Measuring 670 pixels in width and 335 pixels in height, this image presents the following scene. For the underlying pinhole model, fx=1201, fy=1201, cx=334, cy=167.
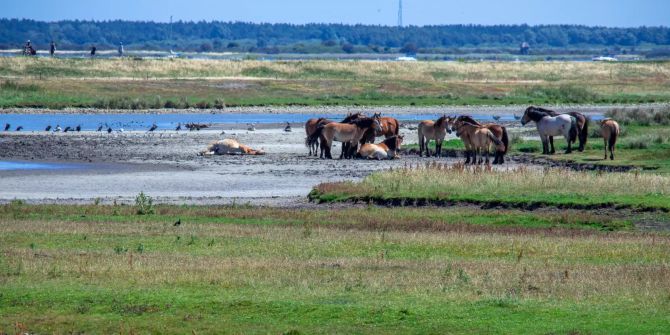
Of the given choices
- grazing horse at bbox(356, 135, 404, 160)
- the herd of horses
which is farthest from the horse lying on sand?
grazing horse at bbox(356, 135, 404, 160)

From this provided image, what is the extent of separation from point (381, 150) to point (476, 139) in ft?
13.2

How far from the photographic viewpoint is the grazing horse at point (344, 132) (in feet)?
113

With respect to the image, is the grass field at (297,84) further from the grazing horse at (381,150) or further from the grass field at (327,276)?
the grass field at (327,276)

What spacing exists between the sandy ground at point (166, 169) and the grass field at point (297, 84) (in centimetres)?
1849

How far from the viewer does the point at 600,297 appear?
1288 cm

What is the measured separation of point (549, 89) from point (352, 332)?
64.8 metres

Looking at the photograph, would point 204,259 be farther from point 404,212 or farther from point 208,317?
point 404,212

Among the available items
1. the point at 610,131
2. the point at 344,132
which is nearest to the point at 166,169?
the point at 344,132

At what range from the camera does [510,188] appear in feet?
81.2

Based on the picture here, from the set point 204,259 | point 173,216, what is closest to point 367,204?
point 173,216

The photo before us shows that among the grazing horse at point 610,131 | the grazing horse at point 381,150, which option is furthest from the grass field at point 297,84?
the grazing horse at point 610,131

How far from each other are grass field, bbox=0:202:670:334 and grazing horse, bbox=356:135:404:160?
13317 mm

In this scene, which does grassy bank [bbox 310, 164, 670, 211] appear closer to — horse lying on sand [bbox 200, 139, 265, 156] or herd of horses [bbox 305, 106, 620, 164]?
herd of horses [bbox 305, 106, 620, 164]

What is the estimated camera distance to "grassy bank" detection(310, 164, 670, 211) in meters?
23.5
